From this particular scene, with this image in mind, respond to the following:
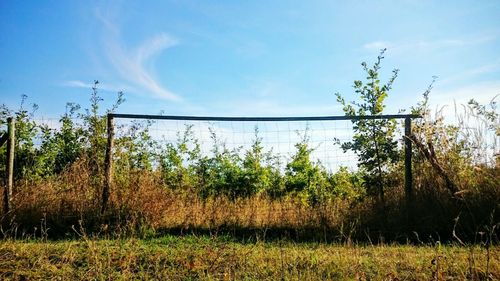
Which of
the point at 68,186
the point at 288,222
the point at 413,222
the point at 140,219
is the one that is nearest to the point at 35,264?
the point at 140,219

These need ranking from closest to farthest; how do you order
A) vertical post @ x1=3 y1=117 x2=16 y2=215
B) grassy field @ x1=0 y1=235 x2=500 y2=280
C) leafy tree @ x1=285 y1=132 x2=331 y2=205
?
grassy field @ x1=0 y1=235 x2=500 y2=280
vertical post @ x1=3 y1=117 x2=16 y2=215
leafy tree @ x1=285 y1=132 x2=331 y2=205

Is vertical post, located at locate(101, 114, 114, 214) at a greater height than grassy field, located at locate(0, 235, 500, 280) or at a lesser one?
greater

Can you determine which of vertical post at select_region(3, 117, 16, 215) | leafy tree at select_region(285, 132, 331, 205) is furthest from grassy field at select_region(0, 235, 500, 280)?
leafy tree at select_region(285, 132, 331, 205)

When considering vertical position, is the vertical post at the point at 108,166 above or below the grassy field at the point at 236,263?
above

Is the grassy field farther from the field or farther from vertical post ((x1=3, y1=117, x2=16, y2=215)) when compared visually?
vertical post ((x1=3, y1=117, x2=16, y2=215))

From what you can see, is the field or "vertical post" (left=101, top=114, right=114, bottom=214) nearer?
the field

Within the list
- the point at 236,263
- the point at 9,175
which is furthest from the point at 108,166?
the point at 236,263

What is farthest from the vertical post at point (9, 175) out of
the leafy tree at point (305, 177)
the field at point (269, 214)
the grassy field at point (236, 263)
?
the leafy tree at point (305, 177)

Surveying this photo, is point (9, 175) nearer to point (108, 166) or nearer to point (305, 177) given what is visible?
point (108, 166)

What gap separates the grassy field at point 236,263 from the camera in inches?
150

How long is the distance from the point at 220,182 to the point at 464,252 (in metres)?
6.94

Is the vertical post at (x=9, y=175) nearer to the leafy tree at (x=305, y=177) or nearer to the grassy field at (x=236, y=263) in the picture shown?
the grassy field at (x=236, y=263)

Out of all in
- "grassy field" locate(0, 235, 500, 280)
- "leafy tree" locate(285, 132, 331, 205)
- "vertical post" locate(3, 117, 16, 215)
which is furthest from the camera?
"leafy tree" locate(285, 132, 331, 205)

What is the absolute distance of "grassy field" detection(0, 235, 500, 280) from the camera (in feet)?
12.5
